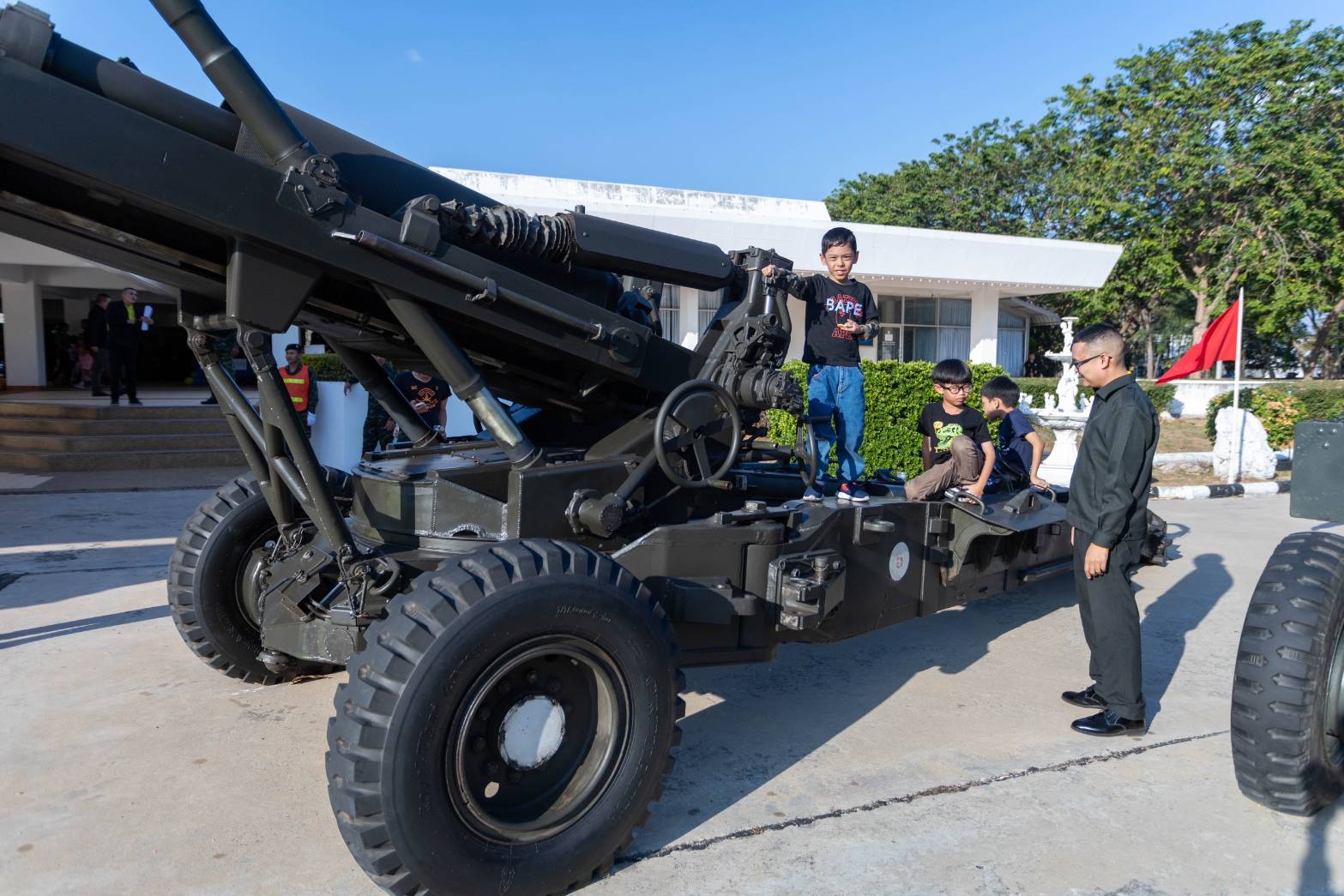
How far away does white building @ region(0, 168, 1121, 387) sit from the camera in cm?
1625

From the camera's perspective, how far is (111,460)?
1163cm

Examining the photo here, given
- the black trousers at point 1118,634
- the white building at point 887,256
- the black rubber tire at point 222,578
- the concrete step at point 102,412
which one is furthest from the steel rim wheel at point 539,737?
the white building at point 887,256

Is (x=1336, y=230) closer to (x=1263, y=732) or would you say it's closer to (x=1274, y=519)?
(x=1274, y=519)

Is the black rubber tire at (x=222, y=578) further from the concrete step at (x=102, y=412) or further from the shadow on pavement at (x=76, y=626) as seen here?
the concrete step at (x=102, y=412)

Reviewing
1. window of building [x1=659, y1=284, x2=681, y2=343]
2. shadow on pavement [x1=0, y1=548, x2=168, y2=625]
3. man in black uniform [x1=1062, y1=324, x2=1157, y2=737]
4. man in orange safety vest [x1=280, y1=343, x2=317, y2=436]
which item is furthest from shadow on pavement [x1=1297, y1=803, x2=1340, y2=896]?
window of building [x1=659, y1=284, x2=681, y2=343]

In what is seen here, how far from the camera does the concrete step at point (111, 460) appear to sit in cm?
1139

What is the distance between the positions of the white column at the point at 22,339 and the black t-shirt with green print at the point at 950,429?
21.1 meters

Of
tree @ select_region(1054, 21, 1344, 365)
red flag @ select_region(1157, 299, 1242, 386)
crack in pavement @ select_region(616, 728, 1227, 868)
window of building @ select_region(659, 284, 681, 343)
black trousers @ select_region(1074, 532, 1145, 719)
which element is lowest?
crack in pavement @ select_region(616, 728, 1227, 868)

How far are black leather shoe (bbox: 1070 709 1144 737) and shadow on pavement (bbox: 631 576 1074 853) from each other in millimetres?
479

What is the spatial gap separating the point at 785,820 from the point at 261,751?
79.2 inches

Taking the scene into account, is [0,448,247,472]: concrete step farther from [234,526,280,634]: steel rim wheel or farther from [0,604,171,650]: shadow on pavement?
[234,526,280,634]: steel rim wheel

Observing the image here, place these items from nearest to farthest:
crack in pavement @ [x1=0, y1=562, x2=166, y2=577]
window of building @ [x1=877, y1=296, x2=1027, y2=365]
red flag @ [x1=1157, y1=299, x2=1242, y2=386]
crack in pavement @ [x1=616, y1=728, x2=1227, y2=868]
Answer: crack in pavement @ [x1=616, y1=728, x2=1227, y2=868] < crack in pavement @ [x1=0, y1=562, x2=166, y2=577] < red flag @ [x1=1157, y1=299, x2=1242, y2=386] < window of building @ [x1=877, y1=296, x2=1027, y2=365]

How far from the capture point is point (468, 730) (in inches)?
101

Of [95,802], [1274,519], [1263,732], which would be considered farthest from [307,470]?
[1274,519]
